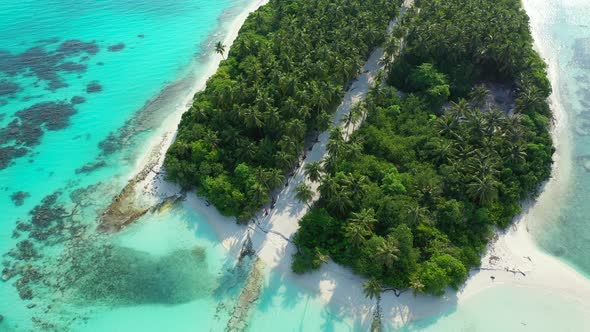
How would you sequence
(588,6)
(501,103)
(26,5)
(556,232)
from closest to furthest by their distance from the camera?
(556,232) < (501,103) < (588,6) < (26,5)

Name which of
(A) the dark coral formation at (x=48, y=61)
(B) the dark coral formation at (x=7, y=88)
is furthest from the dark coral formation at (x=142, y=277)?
(B) the dark coral formation at (x=7, y=88)

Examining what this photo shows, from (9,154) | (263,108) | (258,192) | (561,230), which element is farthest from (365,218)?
(9,154)

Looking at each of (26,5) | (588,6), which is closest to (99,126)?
(26,5)

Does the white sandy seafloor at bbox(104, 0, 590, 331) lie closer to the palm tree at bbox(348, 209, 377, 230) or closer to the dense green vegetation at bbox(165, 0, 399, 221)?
the dense green vegetation at bbox(165, 0, 399, 221)

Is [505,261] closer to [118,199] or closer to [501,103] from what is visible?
[501,103]

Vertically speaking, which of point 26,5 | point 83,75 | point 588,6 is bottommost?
point 26,5

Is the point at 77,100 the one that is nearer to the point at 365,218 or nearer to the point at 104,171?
the point at 104,171

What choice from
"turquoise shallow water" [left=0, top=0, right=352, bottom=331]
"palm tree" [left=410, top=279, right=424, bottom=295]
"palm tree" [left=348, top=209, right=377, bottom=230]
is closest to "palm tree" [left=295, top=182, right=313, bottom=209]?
"palm tree" [left=348, top=209, right=377, bottom=230]

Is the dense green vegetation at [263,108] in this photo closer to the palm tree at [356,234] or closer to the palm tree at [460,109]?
the palm tree at [356,234]
